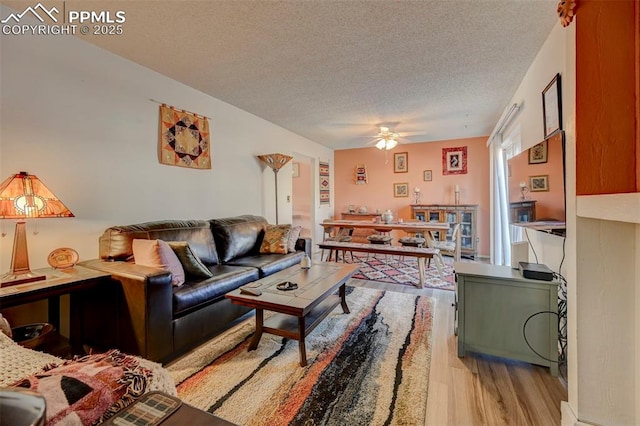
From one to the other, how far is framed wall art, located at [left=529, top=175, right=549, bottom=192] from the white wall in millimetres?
3289

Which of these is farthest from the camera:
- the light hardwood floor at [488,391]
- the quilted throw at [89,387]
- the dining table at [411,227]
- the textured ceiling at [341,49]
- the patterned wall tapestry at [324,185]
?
the patterned wall tapestry at [324,185]

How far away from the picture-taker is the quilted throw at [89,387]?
1.76 feet

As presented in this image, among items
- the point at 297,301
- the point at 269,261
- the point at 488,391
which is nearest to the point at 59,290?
the point at 297,301

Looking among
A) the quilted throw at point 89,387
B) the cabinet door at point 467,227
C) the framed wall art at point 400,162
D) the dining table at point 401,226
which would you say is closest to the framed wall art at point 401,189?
the framed wall art at point 400,162

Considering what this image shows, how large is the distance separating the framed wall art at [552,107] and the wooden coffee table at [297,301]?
1924 millimetres

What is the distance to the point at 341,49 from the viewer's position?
227cm

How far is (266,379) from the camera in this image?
168 cm

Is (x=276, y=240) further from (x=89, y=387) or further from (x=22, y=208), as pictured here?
(x=89, y=387)

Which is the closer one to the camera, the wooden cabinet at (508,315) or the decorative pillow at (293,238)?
the wooden cabinet at (508,315)

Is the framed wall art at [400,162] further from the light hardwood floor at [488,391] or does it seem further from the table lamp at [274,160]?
the light hardwood floor at [488,391]

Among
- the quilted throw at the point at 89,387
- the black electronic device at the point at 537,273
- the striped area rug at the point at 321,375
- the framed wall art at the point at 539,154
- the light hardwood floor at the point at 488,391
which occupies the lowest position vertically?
the light hardwood floor at the point at 488,391

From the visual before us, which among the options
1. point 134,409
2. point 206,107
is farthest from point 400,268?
point 134,409

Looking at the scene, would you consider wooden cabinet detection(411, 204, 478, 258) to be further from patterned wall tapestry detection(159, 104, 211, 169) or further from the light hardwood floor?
patterned wall tapestry detection(159, 104, 211, 169)

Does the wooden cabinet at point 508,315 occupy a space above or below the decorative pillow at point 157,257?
below
